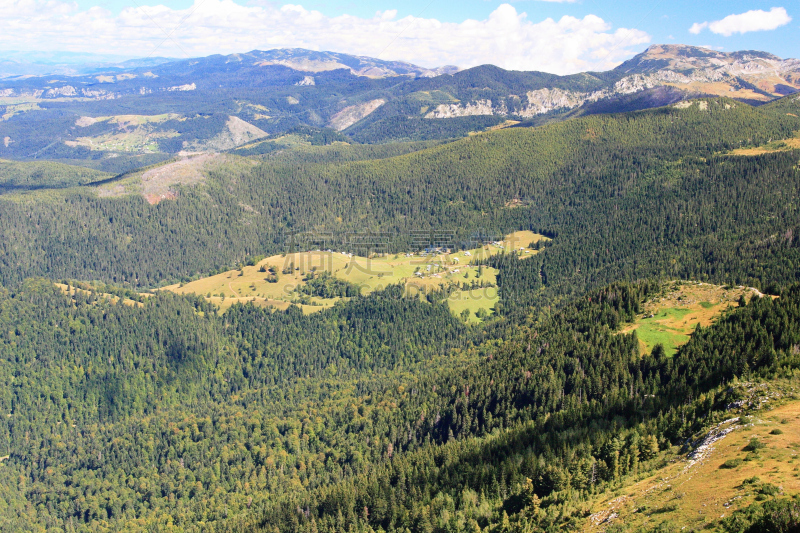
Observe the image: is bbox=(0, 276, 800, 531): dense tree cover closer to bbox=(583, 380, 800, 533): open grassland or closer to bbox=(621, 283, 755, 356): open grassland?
bbox=(621, 283, 755, 356): open grassland

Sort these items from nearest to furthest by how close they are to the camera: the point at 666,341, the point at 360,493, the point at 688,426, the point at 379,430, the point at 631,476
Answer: the point at 631,476
the point at 688,426
the point at 360,493
the point at 666,341
the point at 379,430

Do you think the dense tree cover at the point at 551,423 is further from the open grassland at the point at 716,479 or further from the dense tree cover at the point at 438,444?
the open grassland at the point at 716,479

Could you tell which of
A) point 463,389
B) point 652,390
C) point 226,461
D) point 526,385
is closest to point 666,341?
point 652,390

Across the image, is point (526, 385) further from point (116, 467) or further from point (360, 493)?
point (116, 467)

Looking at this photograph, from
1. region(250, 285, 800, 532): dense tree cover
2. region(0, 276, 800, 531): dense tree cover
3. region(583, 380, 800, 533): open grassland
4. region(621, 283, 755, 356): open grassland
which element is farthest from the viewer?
region(621, 283, 755, 356): open grassland

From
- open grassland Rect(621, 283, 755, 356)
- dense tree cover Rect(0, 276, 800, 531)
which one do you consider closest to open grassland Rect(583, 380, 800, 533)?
dense tree cover Rect(0, 276, 800, 531)

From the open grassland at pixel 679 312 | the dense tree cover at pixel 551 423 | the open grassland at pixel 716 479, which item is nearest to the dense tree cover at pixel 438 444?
the dense tree cover at pixel 551 423
